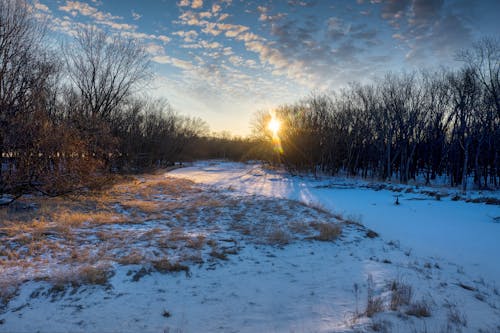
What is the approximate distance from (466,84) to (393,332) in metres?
26.9

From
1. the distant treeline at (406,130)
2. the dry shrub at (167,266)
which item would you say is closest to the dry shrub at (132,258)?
the dry shrub at (167,266)

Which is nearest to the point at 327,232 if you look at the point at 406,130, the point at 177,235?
the point at 177,235

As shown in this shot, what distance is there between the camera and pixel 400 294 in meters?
4.33

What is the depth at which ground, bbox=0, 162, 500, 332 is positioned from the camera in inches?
143

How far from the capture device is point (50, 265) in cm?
486

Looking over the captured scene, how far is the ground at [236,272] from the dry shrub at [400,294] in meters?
0.03

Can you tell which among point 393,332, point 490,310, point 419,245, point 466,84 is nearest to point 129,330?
point 393,332

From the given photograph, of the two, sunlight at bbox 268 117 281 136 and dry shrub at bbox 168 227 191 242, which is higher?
sunlight at bbox 268 117 281 136

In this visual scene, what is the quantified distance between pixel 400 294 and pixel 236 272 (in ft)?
9.72

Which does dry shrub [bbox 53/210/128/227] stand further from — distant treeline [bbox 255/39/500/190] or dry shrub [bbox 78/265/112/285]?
distant treeline [bbox 255/39/500/190]

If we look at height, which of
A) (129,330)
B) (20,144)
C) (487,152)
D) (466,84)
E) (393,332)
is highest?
(466,84)

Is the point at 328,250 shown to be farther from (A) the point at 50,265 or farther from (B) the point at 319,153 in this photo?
(B) the point at 319,153

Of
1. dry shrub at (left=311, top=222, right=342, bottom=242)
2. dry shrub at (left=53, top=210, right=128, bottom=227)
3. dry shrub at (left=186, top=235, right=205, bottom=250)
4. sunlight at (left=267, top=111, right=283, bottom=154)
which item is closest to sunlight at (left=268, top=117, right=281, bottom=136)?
sunlight at (left=267, top=111, right=283, bottom=154)

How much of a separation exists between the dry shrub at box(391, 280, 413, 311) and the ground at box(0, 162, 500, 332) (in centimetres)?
3
